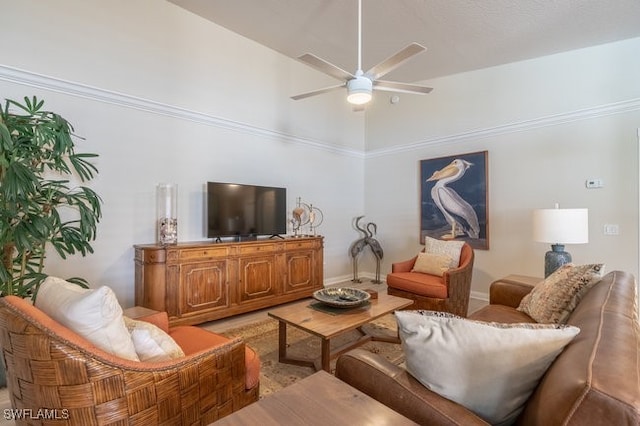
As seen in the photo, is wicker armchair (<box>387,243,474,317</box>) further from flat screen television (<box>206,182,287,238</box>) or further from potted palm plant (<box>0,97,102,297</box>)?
potted palm plant (<box>0,97,102,297</box>)

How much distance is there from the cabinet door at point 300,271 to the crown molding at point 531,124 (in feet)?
8.58

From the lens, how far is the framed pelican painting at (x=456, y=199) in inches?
178

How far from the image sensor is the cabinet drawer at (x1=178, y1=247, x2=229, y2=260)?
3.28 metres

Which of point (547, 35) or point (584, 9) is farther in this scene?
point (547, 35)

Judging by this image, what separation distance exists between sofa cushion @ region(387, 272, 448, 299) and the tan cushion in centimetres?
8

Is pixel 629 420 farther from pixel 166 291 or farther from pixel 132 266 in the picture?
pixel 132 266

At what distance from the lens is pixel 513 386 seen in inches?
38.0

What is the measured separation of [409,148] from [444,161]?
713mm

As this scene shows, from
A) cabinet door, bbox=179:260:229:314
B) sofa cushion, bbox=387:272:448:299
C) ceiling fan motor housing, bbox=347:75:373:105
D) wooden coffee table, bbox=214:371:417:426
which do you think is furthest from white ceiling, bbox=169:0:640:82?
wooden coffee table, bbox=214:371:417:426

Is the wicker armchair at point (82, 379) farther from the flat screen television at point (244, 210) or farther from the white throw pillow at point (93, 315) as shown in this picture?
the flat screen television at point (244, 210)

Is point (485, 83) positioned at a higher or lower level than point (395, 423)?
higher

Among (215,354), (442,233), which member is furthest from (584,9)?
(215,354)

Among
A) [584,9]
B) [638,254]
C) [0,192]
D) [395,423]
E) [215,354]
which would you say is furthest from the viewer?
[638,254]

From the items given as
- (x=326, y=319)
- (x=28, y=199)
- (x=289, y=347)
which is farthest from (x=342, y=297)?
(x=28, y=199)
